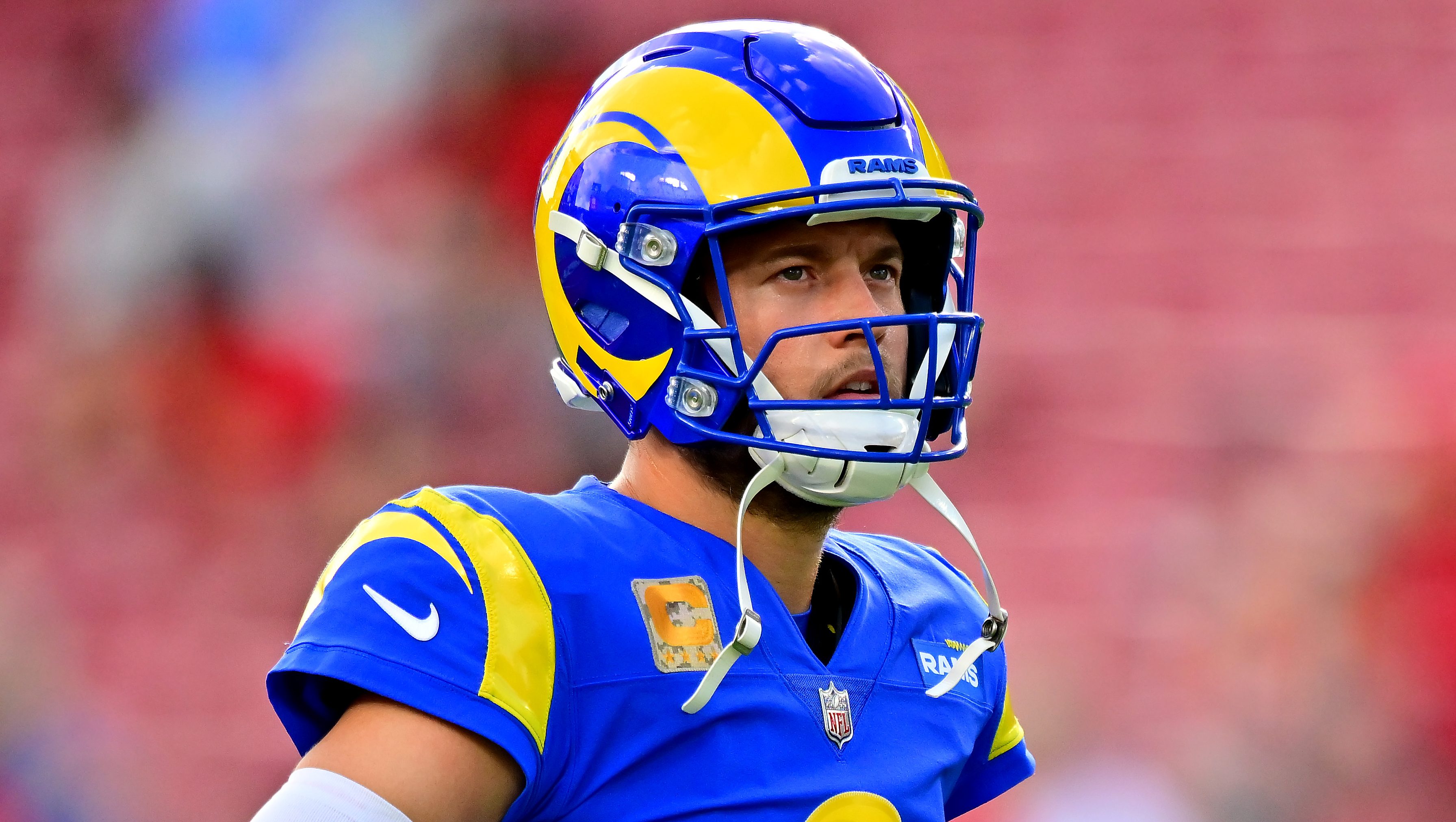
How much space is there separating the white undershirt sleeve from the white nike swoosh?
0.38ft

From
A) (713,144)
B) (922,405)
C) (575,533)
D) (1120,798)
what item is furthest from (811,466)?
(1120,798)

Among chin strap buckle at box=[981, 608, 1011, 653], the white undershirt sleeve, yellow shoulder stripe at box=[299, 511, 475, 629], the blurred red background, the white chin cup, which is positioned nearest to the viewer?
the white undershirt sleeve

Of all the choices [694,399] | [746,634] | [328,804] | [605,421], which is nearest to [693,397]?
[694,399]

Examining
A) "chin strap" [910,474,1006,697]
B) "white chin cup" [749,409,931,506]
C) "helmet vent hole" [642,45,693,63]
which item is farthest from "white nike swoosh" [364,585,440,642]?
"helmet vent hole" [642,45,693,63]

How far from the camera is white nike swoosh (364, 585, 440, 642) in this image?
108 centimetres

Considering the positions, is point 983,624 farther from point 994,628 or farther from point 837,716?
point 837,716

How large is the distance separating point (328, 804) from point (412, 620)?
0.49 feet

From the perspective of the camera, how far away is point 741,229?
1.31 metres

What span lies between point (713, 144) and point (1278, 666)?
98.9 inches

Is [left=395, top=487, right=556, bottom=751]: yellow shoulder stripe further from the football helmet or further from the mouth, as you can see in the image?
the mouth

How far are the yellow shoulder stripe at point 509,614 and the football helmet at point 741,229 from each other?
17 cm

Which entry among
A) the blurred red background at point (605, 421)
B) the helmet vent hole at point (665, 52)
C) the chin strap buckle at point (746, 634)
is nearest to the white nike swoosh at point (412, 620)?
the chin strap buckle at point (746, 634)

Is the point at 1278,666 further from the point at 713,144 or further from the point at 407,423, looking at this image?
the point at 713,144

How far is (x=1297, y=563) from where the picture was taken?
11.2 feet
